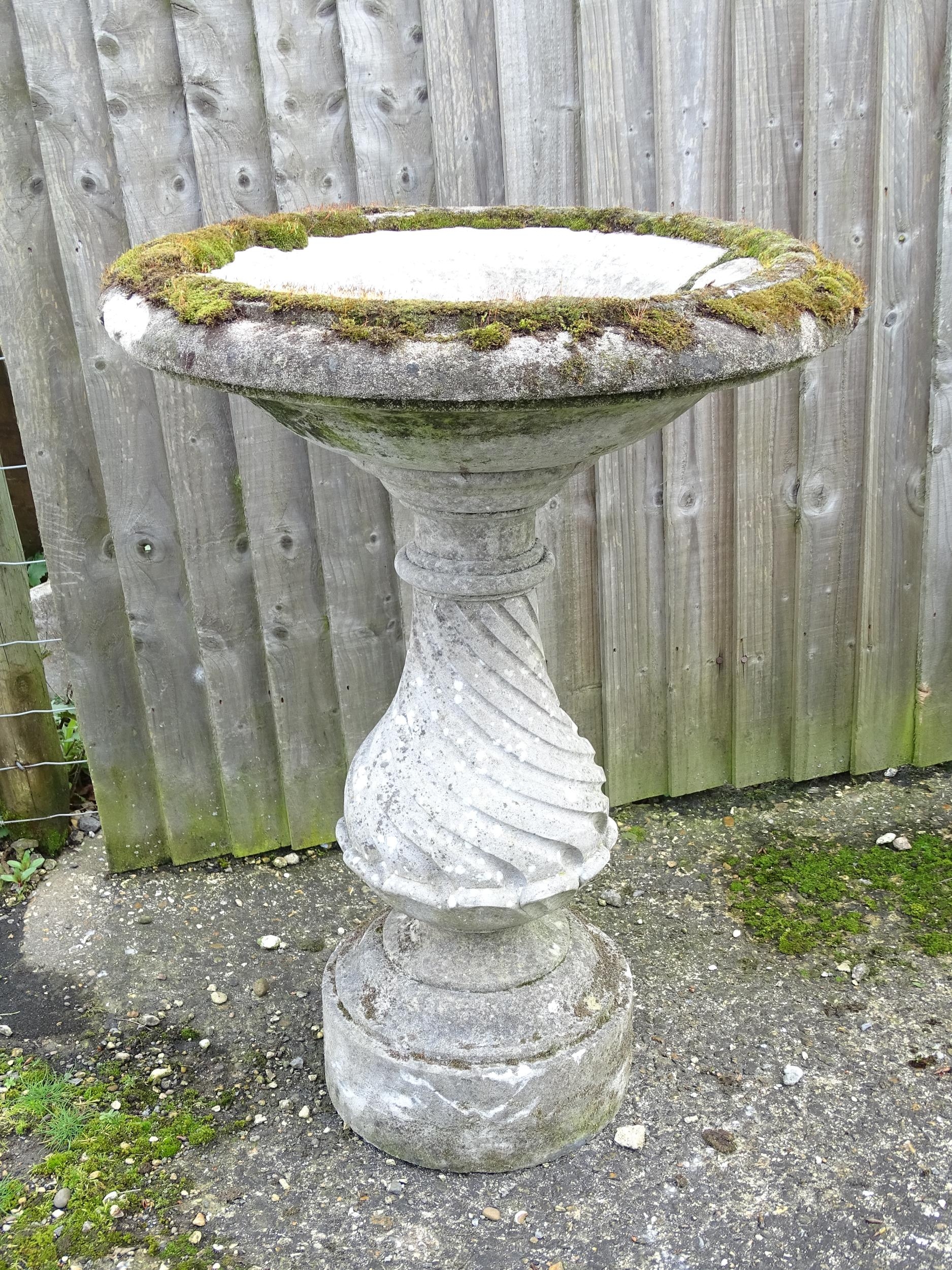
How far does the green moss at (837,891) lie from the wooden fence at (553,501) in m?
0.38

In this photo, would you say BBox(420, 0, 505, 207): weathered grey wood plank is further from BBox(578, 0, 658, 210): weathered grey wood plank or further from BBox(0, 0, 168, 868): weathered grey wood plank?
BBox(0, 0, 168, 868): weathered grey wood plank

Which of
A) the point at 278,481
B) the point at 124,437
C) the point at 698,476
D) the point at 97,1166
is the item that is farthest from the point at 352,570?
the point at 97,1166

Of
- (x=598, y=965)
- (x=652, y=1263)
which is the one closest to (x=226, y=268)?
(x=598, y=965)

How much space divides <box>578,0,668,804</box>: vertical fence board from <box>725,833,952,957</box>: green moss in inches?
17.4

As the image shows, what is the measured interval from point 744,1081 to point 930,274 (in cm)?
211

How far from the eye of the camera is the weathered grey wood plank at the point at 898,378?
3008mm

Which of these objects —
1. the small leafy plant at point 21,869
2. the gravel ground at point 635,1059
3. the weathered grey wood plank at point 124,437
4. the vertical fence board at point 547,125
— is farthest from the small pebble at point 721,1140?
the small leafy plant at point 21,869

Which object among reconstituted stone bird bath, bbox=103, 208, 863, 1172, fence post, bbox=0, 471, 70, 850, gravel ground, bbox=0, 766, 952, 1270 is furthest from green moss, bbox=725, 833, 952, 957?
fence post, bbox=0, 471, 70, 850

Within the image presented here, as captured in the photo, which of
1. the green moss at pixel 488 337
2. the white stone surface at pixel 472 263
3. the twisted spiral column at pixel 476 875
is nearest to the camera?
the green moss at pixel 488 337

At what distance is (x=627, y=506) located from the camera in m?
3.21

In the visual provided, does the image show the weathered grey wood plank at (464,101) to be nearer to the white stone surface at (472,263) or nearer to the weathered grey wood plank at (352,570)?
the weathered grey wood plank at (352,570)

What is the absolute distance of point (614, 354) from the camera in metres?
1.60

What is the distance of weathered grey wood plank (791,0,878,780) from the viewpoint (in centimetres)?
295

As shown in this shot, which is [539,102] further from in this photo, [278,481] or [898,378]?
[898,378]
